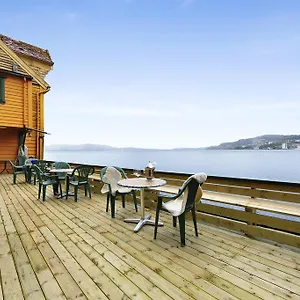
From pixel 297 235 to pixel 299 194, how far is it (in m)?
0.51

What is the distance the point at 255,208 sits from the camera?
8.85 ft

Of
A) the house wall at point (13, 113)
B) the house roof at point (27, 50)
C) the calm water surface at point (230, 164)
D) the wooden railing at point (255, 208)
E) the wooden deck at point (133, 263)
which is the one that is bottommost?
the calm water surface at point (230, 164)

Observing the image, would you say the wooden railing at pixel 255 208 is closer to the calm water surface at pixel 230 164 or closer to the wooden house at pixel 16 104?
the wooden house at pixel 16 104

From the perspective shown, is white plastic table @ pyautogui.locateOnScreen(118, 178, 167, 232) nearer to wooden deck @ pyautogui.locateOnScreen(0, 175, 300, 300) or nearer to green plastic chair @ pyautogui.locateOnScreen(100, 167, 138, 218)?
wooden deck @ pyautogui.locateOnScreen(0, 175, 300, 300)

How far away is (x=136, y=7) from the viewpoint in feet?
34.2

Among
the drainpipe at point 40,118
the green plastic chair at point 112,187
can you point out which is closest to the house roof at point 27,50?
the drainpipe at point 40,118

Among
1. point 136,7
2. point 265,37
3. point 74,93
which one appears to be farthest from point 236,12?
point 74,93

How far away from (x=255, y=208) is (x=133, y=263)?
1722mm

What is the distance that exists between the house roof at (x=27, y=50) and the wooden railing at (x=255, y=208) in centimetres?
1458

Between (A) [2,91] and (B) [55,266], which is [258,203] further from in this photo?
(A) [2,91]

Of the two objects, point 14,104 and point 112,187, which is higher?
point 14,104

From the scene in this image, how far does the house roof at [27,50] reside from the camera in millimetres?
12658

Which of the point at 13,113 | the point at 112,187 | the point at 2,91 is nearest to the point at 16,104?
the point at 13,113

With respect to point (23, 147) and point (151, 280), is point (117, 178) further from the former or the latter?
point (23, 147)
